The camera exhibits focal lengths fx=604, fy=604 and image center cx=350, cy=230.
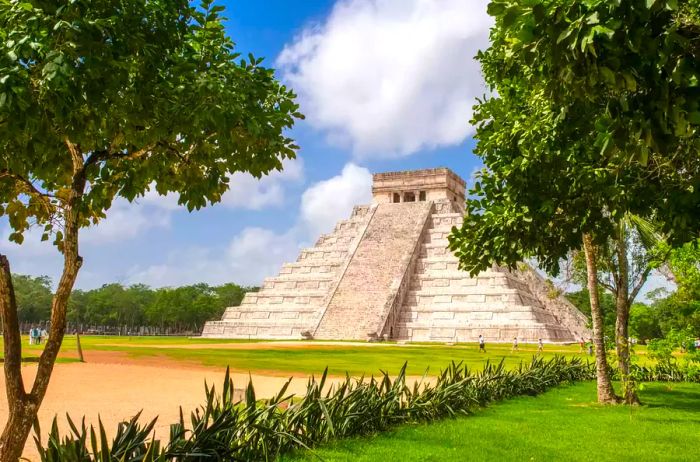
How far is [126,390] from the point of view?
13.3m

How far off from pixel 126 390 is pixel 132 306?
266 feet

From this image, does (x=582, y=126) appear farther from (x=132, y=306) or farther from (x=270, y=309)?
(x=132, y=306)

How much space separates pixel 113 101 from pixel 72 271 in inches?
57.8

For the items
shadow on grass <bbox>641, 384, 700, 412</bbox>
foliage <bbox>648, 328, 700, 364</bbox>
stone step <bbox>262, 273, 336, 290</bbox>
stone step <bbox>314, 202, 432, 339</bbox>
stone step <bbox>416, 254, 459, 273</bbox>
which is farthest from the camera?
stone step <bbox>262, 273, 336, 290</bbox>

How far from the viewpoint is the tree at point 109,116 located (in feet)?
12.0

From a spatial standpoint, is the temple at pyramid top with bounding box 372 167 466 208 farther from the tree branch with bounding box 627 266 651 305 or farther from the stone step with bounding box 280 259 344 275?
the tree branch with bounding box 627 266 651 305

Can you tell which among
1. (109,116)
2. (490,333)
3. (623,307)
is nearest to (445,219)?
(490,333)

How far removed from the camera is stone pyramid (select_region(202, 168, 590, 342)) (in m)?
42.3

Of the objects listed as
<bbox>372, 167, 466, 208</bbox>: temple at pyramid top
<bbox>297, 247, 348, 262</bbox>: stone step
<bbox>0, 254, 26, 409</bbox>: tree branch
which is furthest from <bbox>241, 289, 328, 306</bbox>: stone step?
<bbox>0, 254, 26, 409</bbox>: tree branch

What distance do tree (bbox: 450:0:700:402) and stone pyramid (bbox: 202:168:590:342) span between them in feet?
98.3

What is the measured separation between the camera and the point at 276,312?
48.1m

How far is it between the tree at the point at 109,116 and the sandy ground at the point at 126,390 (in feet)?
Answer: 9.06

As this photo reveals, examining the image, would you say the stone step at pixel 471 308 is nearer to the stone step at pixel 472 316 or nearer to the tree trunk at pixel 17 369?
the stone step at pixel 472 316

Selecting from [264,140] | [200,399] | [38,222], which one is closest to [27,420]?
[38,222]
